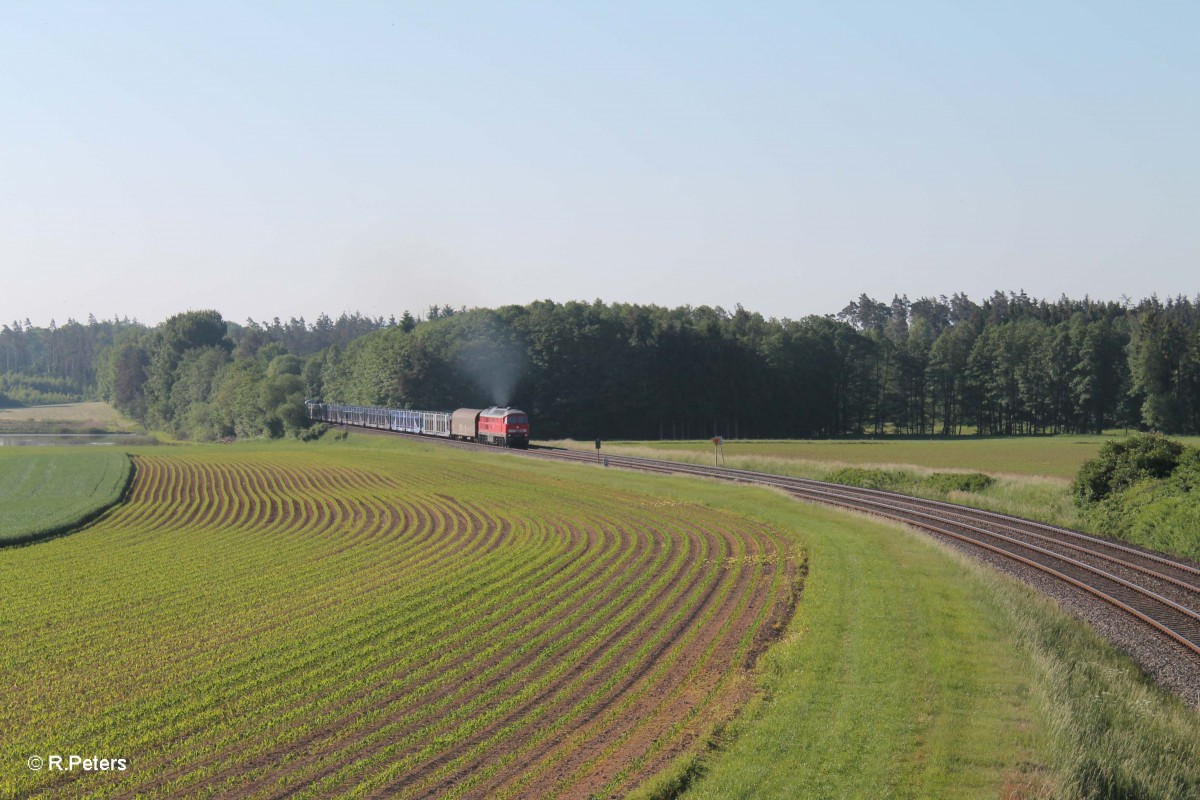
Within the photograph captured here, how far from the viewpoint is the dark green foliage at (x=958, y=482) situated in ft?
147

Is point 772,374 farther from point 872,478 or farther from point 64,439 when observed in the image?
point 64,439

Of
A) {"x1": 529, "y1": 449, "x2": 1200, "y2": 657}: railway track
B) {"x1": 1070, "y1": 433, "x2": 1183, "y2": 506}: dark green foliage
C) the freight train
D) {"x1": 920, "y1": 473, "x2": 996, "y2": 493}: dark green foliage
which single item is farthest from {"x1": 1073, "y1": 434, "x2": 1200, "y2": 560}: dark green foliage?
the freight train

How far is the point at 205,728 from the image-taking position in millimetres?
13672

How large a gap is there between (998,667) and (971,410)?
129m

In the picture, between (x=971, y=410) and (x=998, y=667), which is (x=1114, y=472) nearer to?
(x=998, y=667)

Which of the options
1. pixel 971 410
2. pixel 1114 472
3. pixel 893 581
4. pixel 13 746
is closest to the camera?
pixel 13 746

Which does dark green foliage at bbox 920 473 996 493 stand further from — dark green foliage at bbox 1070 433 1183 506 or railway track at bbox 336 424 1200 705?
dark green foliage at bbox 1070 433 1183 506

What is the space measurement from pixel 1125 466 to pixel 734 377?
304ft

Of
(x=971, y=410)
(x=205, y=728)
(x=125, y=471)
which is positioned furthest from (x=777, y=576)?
(x=971, y=410)

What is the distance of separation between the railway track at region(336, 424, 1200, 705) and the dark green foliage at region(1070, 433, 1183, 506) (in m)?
3.36

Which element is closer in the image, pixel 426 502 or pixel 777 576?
pixel 777 576

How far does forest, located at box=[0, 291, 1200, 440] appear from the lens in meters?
112

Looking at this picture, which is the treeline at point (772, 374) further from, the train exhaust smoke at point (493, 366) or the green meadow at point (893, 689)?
the green meadow at point (893, 689)

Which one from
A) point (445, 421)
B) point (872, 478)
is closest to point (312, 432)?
point (445, 421)
